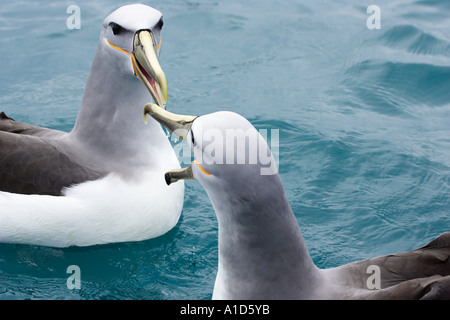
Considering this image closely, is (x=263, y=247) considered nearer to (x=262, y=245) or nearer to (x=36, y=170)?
(x=262, y=245)

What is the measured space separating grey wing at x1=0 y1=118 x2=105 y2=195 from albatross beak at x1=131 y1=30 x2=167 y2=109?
85 cm

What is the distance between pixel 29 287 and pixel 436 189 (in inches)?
155

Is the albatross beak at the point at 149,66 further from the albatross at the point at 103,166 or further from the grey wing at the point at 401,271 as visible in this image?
the grey wing at the point at 401,271

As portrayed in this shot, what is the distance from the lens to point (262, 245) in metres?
3.68

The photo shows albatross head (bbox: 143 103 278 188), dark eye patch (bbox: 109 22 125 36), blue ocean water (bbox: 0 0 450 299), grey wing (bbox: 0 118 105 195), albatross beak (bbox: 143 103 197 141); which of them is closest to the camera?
albatross head (bbox: 143 103 278 188)

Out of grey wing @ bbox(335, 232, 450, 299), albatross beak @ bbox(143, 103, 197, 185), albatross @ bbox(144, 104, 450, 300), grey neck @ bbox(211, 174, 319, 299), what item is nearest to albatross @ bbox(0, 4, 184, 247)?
albatross beak @ bbox(143, 103, 197, 185)

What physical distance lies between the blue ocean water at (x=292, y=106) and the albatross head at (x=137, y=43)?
1.45 metres

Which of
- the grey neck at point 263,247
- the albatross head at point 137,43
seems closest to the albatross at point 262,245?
the grey neck at point 263,247

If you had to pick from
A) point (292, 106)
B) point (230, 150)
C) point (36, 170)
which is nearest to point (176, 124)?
point (230, 150)

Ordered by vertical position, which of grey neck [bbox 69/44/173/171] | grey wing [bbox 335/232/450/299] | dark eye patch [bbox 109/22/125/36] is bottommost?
grey wing [bbox 335/232/450/299]

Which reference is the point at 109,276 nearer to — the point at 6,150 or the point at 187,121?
the point at 6,150

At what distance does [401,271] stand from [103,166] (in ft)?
8.36

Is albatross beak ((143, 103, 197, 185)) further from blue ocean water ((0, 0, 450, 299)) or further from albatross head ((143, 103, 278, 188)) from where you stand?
blue ocean water ((0, 0, 450, 299))

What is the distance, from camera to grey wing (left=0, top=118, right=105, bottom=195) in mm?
5191
